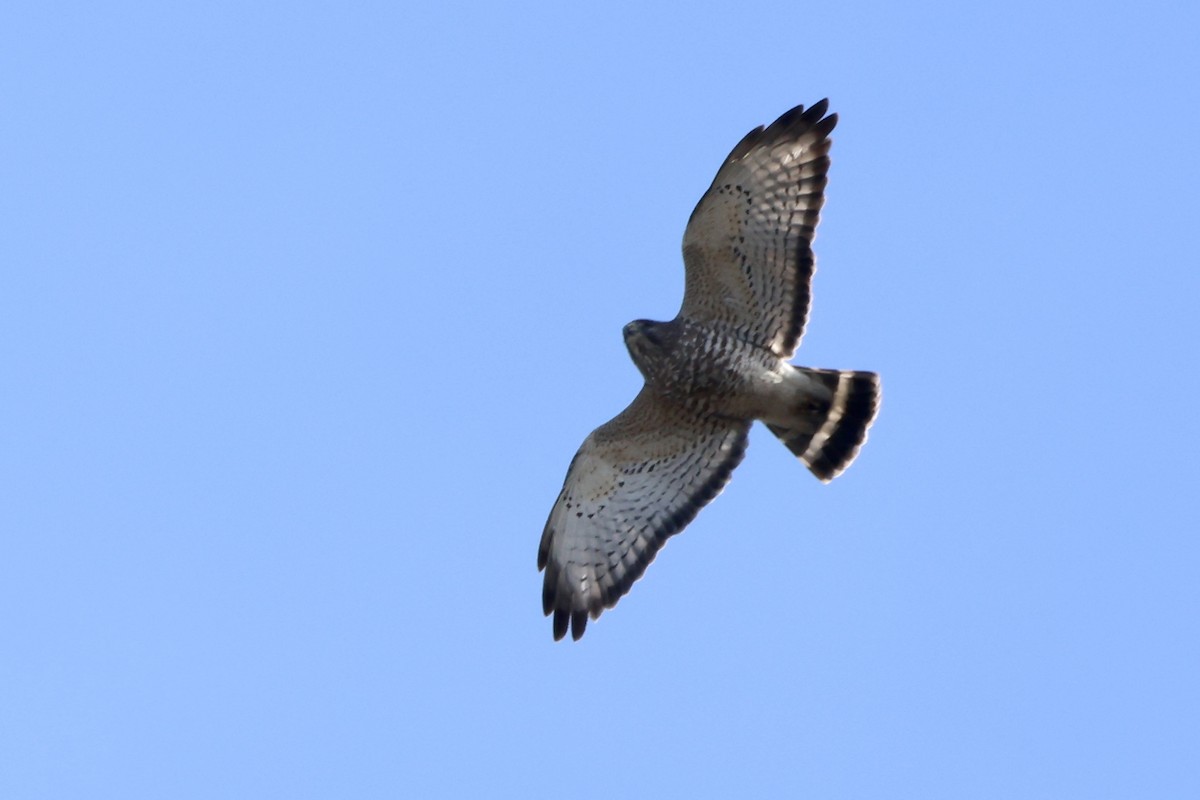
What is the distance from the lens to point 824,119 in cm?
1138

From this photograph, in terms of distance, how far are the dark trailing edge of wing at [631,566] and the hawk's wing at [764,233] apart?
756mm

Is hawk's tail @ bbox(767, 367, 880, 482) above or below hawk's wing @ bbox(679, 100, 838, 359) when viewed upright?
below

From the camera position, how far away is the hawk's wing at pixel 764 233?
1123 cm

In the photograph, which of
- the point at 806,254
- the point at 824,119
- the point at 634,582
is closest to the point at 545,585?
the point at 634,582

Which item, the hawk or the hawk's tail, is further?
the hawk's tail

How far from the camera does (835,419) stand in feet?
38.1

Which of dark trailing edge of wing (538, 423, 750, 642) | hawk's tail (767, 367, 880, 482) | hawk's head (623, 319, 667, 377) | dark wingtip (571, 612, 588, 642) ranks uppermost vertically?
hawk's head (623, 319, 667, 377)

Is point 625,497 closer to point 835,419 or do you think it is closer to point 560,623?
point 560,623

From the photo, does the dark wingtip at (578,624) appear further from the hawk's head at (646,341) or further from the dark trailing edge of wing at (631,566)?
the hawk's head at (646,341)

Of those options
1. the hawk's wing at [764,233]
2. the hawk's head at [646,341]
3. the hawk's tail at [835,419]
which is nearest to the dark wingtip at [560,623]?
the hawk's head at [646,341]

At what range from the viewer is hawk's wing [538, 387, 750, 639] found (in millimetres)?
11562

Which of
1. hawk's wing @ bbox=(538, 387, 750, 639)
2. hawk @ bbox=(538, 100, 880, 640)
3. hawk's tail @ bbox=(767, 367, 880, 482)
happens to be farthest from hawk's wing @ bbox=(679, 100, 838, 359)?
hawk's wing @ bbox=(538, 387, 750, 639)

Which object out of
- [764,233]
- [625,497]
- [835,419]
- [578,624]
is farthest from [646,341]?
[578,624]

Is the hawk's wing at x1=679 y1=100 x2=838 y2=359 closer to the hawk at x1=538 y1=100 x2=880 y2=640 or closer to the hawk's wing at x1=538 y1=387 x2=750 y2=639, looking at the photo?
the hawk at x1=538 y1=100 x2=880 y2=640
